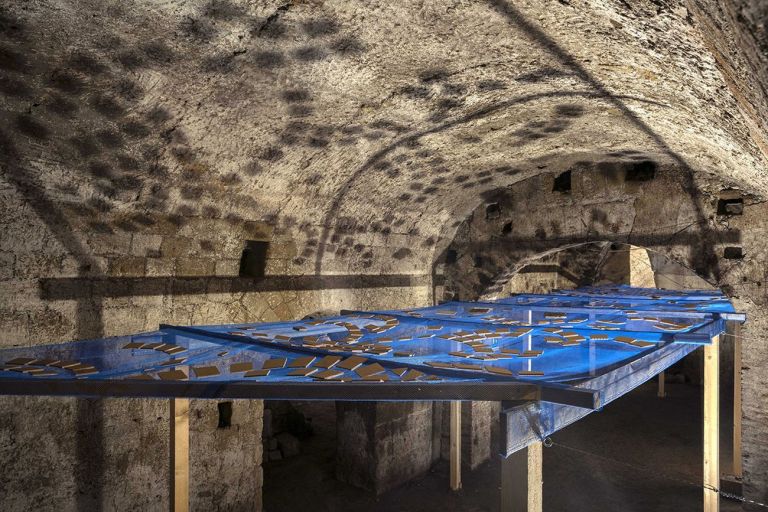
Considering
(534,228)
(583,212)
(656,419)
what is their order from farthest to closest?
(656,419) < (534,228) < (583,212)

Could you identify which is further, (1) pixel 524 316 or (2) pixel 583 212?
(2) pixel 583 212

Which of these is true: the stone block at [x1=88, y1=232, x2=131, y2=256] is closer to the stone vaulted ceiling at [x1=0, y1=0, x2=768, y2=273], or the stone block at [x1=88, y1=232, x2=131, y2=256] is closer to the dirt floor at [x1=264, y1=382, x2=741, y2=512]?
the stone vaulted ceiling at [x1=0, y1=0, x2=768, y2=273]

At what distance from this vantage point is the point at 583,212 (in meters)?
5.86

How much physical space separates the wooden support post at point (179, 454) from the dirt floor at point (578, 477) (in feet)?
11.1

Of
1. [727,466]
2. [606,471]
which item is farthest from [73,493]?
[727,466]

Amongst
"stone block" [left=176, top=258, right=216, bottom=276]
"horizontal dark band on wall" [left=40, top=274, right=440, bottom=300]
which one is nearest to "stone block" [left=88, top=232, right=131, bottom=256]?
"horizontal dark band on wall" [left=40, top=274, right=440, bottom=300]

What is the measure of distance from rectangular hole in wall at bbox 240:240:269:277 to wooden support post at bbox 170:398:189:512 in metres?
2.28

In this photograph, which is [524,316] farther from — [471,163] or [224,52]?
[224,52]

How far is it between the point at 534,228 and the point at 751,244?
213 cm

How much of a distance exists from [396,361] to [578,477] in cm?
472

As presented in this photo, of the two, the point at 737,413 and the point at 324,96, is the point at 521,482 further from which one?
the point at 737,413

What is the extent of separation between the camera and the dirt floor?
5.46 metres

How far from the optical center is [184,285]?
400 cm

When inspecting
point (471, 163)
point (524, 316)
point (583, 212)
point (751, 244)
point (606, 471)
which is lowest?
point (606, 471)
